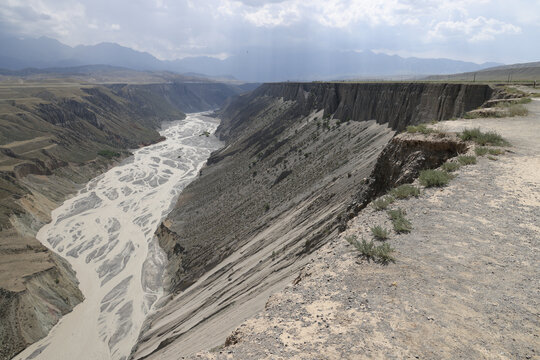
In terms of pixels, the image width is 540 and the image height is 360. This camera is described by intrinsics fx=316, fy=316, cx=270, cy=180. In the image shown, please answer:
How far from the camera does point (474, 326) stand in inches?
207

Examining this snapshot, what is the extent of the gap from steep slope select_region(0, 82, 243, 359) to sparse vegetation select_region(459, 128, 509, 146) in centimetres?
3306

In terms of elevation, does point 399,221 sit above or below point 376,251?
above

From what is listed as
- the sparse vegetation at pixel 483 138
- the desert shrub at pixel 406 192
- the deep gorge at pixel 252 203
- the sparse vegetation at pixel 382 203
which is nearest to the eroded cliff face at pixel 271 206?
the deep gorge at pixel 252 203

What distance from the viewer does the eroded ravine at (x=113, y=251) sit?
26203mm

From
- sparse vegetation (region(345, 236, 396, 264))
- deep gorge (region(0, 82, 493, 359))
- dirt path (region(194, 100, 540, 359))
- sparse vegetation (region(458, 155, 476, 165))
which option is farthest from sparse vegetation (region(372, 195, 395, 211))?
sparse vegetation (region(458, 155, 476, 165))

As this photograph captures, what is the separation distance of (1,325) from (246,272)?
20052 mm

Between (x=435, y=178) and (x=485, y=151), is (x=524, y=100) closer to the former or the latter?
(x=485, y=151)

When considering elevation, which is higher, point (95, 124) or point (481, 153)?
point (481, 153)

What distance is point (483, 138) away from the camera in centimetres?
1198

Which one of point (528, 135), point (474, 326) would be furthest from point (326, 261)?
point (528, 135)

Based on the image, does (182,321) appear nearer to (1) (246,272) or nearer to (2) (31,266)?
(1) (246,272)

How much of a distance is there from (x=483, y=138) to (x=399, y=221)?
668 centimetres

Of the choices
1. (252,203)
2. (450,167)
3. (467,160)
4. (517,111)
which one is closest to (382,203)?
(450,167)

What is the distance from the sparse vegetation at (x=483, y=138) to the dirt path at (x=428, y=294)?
10.2ft
